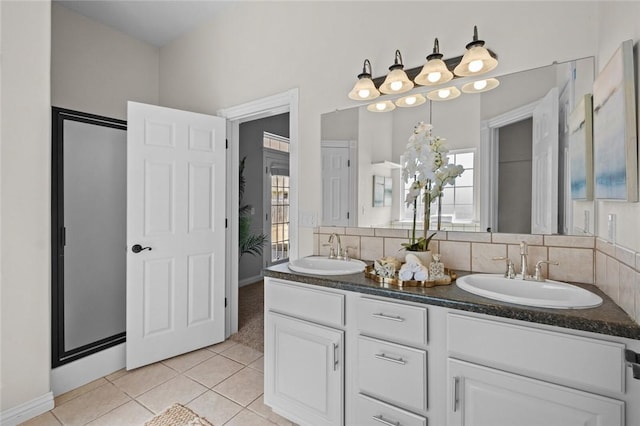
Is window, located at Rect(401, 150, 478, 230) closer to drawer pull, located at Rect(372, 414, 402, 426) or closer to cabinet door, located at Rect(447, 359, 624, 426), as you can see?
cabinet door, located at Rect(447, 359, 624, 426)

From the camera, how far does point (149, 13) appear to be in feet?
9.16

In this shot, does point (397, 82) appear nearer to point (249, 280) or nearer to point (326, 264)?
A: point (326, 264)

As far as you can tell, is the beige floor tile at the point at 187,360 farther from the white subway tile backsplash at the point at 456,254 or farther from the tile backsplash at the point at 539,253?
the white subway tile backsplash at the point at 456,254

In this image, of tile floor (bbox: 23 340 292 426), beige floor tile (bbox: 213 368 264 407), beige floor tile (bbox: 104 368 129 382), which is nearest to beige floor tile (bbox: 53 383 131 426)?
tile floor (bbox: 23 340 292 426)

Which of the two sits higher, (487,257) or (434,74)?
(434,74)

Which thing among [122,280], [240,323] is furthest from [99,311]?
[240,323]

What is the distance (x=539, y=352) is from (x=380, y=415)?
0.73 metres

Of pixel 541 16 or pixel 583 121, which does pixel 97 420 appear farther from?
pixel 541 16

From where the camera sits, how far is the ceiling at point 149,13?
2660 mm

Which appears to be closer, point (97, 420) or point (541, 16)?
point (541, 16)

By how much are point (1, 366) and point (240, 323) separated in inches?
70.9

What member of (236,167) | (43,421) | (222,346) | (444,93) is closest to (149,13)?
(236,167)

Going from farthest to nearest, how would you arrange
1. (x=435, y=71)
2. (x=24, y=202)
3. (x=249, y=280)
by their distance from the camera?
1. (x=249, y=280)
2. (x=24, y=202)
3. (x=435, y=71)

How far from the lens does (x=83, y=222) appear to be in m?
2.31
